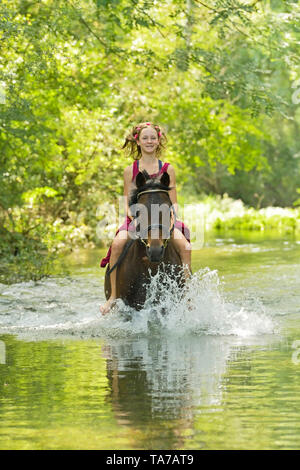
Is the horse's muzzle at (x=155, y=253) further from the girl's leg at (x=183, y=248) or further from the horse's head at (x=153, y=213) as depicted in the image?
the girl's leg at (x=183, y=248)

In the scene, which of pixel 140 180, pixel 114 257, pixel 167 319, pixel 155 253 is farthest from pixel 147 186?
pixel 167 319

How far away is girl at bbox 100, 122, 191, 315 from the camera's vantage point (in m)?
9.98

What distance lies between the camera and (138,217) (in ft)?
30.6

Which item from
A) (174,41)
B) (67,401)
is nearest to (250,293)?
(67,401)

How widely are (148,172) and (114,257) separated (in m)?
0.98

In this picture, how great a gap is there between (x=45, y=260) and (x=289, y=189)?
30534 mm

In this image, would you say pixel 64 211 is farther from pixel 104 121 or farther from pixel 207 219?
pixel 207 219

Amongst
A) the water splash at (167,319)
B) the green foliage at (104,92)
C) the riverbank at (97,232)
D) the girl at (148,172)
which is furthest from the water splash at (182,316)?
the riverbank at (97,232)

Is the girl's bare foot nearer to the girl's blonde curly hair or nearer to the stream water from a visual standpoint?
the stream water

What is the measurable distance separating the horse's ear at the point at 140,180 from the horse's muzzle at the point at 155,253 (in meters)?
0.71

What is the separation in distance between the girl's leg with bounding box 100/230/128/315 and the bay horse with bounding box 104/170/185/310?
0.18 ft

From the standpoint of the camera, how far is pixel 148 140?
1024 centimetres

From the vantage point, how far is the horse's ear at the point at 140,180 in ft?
30.8

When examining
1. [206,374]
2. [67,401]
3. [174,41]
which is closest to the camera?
[67,401]
